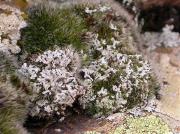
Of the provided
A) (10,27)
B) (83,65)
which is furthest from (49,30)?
(83,65)

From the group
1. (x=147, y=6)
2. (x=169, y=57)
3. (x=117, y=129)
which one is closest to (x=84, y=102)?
(x=117, y=129)

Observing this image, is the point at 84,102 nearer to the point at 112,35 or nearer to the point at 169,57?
the point at 112,35

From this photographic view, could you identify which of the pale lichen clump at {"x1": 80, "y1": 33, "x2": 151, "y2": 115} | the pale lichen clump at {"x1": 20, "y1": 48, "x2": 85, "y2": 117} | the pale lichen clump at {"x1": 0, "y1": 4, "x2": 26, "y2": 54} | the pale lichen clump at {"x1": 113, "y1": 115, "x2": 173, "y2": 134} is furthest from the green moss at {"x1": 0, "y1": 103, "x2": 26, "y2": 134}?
the pale lichen clump at {"x1": 113, "y1": 115, "x2": 173, "y2": 134}

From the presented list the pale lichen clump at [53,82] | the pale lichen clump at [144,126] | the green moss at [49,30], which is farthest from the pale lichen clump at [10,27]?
the pale lichen clump at [144,126]

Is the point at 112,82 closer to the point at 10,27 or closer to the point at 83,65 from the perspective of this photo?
the point at 83,65

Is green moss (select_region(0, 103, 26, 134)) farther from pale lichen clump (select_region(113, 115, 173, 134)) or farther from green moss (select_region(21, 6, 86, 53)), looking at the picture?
pale lichen clump (select_region(113, 115, 173, 134))

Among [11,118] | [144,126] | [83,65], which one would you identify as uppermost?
[83,65]
